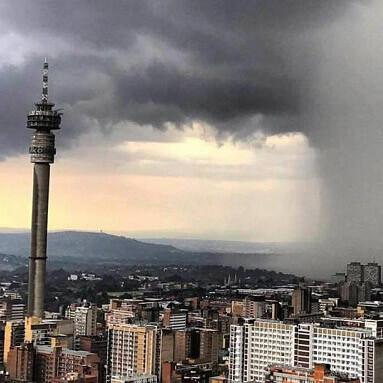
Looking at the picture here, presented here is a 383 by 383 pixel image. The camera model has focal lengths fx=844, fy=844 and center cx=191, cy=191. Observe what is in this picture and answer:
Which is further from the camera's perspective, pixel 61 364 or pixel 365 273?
pixel 365 273

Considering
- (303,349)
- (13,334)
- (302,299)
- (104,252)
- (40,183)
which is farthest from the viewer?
(104,252)

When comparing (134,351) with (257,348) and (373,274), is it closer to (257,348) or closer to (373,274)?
(257,348)

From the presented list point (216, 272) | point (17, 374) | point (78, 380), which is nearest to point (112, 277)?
point (216, 272)

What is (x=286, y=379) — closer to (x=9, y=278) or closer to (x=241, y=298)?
(x=241, y=298)

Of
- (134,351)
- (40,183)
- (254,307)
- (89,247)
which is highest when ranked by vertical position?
(40,183)

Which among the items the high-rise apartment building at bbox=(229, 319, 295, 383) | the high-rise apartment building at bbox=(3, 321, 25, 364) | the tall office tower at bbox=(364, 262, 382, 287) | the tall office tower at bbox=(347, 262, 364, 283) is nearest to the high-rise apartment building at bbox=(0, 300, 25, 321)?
the high-rise apartment building at bbox=(3, 321, 25, 364)

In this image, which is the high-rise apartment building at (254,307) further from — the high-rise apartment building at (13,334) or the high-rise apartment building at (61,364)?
the high-rise apartment building at (61,364)

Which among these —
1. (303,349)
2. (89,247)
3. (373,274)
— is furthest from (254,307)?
(89,247)
